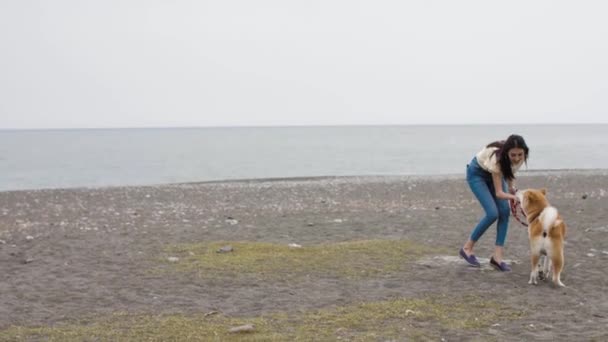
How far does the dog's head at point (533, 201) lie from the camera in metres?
8.30

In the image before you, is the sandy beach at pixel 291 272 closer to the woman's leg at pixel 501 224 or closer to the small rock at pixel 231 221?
the small rock at pixel 231 221

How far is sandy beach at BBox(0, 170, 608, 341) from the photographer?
22.4 ft

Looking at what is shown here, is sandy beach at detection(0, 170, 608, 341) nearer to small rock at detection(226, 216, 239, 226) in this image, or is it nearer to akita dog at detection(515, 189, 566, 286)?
small rock at detection(226, 216, 239, 226)

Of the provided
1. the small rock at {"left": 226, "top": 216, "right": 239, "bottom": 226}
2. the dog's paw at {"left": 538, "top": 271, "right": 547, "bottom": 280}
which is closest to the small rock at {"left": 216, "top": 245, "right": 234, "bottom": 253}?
the small rock at {"left": 226, "top": 216, "right": 239, "bottom": 226}

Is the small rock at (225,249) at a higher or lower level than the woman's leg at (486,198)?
lower

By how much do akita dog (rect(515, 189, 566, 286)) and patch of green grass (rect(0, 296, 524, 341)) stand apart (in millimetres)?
1191

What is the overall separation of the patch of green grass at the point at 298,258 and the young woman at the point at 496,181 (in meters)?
1.34

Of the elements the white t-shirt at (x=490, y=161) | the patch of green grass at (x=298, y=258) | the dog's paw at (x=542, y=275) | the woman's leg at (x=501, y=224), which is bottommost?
the patch of green grass at (x=298, y=258)

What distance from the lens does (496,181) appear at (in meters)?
8.71

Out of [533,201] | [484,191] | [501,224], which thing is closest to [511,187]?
[484,191]

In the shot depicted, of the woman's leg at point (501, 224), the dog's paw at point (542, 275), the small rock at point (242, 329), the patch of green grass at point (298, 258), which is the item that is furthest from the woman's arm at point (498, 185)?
the small rock at point (242, 329)

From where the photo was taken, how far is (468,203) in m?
20.3

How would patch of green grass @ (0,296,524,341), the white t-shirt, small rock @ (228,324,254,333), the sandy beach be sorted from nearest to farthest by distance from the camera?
patch of green grass @ (0,296,524,341) → small rock @ (228,324,254,333) → the sandy beach → the white t-shirt

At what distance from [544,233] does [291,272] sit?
10.9 feet
